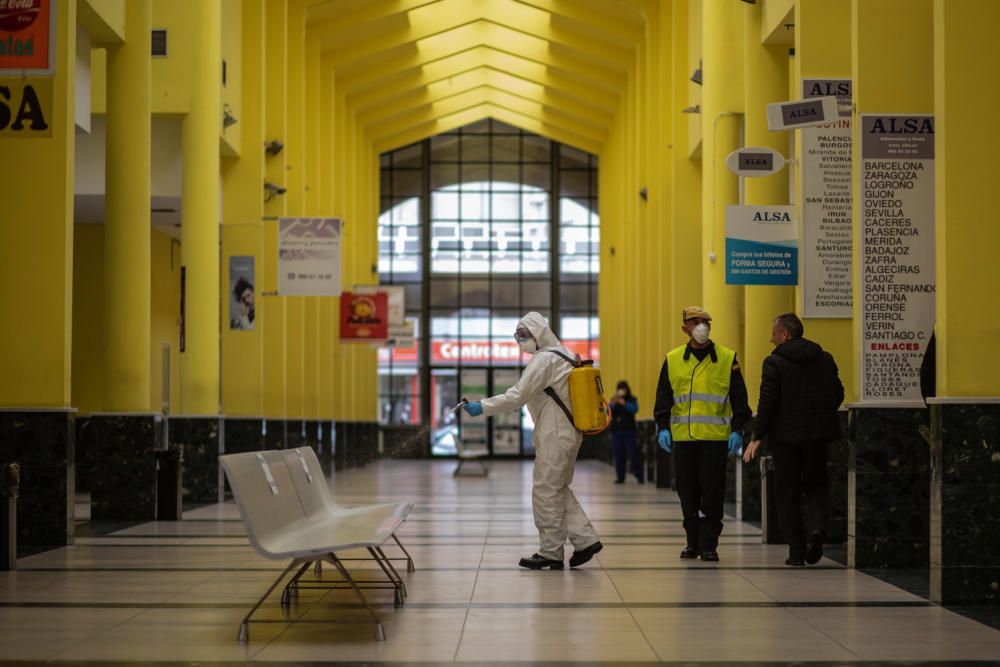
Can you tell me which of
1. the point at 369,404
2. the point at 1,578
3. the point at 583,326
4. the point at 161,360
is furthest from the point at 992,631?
the point at 583,326

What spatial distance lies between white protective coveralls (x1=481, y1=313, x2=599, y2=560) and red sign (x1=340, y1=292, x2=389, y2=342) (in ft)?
59.2

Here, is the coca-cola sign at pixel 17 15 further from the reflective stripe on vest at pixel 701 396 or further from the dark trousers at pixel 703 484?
the dark trousers at pixel 703 484

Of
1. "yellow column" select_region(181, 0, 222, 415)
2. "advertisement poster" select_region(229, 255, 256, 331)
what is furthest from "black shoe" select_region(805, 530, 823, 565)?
"advertisement poster" select_region(229, 255, 256, 331)

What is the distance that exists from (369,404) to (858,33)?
2841cm

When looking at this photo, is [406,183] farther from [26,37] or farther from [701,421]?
[26,37]

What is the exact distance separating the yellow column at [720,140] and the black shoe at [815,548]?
663 centimetres

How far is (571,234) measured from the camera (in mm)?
40969

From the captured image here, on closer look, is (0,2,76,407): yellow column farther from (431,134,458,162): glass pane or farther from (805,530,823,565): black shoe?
(431,134,458,162): glass pane

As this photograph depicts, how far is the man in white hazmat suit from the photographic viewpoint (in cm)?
966

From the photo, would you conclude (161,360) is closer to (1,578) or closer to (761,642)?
(1,578)

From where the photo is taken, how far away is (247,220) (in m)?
20.1

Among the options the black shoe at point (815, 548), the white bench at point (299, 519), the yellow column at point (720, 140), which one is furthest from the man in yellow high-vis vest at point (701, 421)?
the yellow column at point (720, 140)

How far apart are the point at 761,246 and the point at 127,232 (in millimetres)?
6584

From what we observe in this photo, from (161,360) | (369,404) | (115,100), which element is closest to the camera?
(115,100)
